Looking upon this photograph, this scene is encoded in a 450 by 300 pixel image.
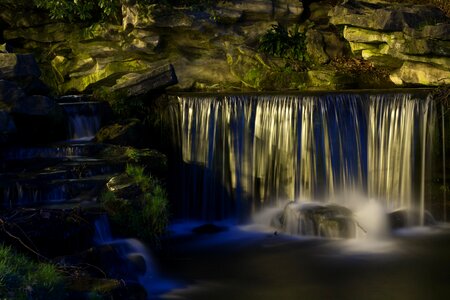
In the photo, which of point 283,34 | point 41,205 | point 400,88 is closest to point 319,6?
point 283,34

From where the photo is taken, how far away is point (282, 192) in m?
13.7

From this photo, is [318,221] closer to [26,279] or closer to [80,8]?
[26,279]

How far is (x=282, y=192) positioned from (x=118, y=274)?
5.70m

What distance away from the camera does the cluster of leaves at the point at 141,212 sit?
33.4 ft

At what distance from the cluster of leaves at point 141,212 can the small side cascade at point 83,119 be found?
12.1ft

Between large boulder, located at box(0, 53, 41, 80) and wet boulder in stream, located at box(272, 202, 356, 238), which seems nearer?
wet boulder in stream, located at box(272, 202, 356, 238)

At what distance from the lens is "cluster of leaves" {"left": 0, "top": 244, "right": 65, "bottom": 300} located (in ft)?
22.6

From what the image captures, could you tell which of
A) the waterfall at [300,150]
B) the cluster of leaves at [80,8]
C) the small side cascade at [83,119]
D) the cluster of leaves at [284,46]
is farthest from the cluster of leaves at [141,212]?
the cluster of leaves at [80,8]

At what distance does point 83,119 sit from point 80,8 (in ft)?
13.4

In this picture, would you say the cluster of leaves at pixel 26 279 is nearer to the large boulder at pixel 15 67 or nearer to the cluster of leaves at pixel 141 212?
the cluster of leaves at pixel 141 212

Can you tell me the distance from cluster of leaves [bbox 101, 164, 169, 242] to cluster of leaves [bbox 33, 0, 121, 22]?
23.9ft

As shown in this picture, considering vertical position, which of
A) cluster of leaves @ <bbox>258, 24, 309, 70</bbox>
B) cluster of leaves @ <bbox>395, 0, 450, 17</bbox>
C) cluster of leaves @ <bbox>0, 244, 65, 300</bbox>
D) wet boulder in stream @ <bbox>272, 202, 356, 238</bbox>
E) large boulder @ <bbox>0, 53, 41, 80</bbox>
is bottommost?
cluster of leaves @ <bbox>0, 244, 65, 300</bbox>

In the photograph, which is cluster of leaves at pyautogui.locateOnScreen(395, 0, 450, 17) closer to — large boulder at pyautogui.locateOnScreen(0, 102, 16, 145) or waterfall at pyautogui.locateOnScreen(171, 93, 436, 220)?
waterfall at pyautogui.locateOnScreen(171, 93, 436, 220)

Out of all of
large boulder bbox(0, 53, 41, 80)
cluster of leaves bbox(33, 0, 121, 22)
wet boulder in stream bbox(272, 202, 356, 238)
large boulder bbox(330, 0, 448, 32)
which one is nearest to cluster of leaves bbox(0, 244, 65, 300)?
wet boulder in stream bbox(272, 202, 356, 238)
